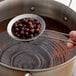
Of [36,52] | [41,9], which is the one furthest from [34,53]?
[41,9]

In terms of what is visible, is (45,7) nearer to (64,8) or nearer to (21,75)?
(64,8)

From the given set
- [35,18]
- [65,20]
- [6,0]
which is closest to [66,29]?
[65,20]

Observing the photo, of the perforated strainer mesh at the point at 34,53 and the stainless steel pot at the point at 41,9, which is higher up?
the stainless steel pot at the point at 41,9

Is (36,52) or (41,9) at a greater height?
(41,9)

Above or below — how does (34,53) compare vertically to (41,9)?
below

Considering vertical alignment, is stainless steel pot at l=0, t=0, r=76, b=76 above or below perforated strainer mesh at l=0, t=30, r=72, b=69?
above

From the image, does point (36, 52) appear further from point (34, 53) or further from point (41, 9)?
point (41, 9)

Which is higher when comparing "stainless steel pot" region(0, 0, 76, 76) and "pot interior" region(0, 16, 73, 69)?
→ "stainless steel pot" region(0, 0, 76, 76)

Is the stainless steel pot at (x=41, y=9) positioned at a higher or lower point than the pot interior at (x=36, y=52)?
higher
